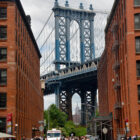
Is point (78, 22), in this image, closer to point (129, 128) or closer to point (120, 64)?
point (120, 64)

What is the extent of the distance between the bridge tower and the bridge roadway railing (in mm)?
5759

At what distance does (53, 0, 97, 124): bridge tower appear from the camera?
164625 mm

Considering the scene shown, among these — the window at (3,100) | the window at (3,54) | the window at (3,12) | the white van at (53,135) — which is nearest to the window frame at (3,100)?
the window at (3,100)

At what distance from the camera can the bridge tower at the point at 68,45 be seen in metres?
165

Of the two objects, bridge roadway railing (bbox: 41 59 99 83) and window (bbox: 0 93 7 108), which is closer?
window (bbox: 0 93 7 108)

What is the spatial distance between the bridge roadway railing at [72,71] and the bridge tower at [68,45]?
5759mm

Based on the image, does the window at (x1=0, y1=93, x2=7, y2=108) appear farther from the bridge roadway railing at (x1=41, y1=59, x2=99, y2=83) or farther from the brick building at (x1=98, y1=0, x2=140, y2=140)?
the bridge roadway railing at (x1=41, y1=59, x2=99, y2=83)

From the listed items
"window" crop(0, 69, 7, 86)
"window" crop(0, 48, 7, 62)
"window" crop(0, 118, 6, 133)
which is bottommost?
"window" crop(0, 118, 6, 133)

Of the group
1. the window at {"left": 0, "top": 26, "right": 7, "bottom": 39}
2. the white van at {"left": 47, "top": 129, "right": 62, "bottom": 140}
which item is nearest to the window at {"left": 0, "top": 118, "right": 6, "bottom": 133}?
the white van at {"left": 47, "top": 129, "right": 62, "bottom": 140}

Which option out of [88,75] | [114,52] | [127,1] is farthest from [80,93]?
[127,1]

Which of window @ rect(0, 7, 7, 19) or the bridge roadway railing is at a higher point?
the bridge roadway railing

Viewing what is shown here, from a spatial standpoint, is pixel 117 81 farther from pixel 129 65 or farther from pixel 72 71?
pixel 72 71

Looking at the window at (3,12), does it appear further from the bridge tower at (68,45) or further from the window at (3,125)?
the bridge tower at (68,45)

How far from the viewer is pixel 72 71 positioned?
144 m
